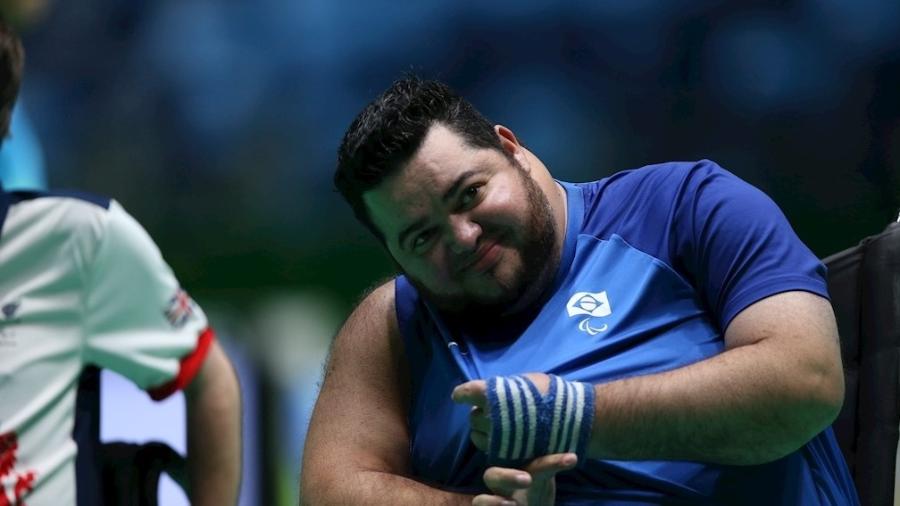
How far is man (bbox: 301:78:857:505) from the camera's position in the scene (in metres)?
1.36

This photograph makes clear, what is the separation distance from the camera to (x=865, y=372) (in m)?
1.69

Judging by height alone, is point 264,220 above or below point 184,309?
below

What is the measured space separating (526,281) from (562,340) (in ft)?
0.33

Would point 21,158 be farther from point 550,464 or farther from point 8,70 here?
point 550,464

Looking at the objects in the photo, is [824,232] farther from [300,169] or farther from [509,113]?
[300,169]

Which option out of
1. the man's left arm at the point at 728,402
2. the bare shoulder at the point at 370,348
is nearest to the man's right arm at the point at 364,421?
the bare shoulder at the point at 370,348

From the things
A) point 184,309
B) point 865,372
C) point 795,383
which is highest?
point 184,309

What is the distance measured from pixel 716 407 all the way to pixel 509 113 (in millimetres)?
762

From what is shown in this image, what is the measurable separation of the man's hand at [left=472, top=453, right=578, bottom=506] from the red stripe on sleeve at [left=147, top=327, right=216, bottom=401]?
397 mm

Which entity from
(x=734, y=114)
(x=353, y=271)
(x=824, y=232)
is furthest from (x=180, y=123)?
(x=824, y=232)

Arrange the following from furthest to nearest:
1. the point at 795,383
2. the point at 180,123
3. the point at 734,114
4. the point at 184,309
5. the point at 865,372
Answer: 1. the point at 734,114
2. the point at 180,123
3. the point at 865,372
4. the point at 795,383
5. the point at 184,309

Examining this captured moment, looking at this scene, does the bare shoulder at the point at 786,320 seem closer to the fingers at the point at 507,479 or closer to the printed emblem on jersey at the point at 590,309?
the printed emblem on jersey at the point at 590,309

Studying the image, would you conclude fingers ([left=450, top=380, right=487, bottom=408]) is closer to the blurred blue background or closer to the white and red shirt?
the white and red shirt

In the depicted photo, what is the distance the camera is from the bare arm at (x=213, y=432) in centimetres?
112
